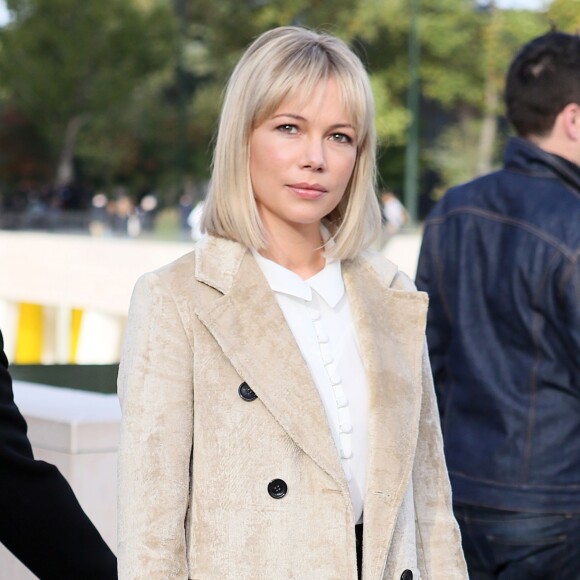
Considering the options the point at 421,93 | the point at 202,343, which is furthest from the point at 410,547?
the point at 421,93

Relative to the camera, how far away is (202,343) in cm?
222

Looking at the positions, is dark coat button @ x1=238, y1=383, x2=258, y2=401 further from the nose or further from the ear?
the ear

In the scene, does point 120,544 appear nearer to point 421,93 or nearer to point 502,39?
point 502,39

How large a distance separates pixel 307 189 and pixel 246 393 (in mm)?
390

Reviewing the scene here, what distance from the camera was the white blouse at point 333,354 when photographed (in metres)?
2.29

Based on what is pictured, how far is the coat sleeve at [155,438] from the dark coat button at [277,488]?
139 mm

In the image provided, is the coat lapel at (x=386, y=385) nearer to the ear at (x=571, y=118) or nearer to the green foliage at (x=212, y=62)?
the ear at (x=571, y=118)

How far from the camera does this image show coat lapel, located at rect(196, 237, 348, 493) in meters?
2.21

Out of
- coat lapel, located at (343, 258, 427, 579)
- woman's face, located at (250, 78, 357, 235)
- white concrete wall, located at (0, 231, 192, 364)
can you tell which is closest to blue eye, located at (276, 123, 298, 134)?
woman's face, located at (250, 78, 357, 235)

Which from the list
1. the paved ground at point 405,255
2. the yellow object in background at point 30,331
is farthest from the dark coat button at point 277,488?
the paved ground at point 405,255

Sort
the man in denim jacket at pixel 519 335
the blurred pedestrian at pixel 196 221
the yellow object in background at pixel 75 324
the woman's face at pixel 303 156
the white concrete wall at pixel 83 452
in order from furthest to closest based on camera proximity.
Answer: the yellow object in background at pixel 75 324, the white concrete wall at pixel 83 452, the man in denim jacket at pixel 519 335, the blurred pedestrian at pixel 196 221, the woman's face at pixel 303 156

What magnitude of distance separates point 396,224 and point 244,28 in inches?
813

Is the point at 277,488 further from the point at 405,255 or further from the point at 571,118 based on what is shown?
the point at 405,255

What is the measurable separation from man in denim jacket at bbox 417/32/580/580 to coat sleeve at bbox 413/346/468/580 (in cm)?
67
